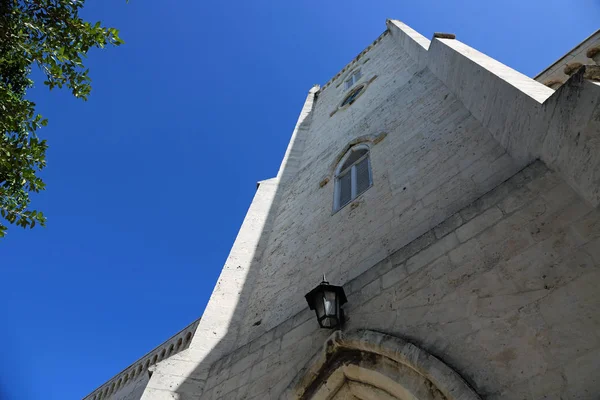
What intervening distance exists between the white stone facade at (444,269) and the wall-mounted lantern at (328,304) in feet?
0.60

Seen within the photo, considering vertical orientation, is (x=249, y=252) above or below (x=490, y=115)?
above

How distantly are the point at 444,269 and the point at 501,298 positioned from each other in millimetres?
674

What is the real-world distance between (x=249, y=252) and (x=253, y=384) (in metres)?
3.53

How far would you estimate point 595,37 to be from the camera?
7055 millimetres

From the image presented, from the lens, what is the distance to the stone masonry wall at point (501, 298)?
275 centimetres

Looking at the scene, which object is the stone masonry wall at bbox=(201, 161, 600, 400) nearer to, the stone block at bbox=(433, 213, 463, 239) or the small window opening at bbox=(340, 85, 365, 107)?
the stone block at bbox=(433, 213, 463, 239)

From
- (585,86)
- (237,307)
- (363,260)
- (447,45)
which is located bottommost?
(585,86)

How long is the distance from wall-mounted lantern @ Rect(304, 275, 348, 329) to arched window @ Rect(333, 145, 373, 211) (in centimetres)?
269

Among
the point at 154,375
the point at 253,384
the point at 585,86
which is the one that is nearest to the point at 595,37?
the point at 585,86

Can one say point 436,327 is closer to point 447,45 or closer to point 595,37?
point 447,45

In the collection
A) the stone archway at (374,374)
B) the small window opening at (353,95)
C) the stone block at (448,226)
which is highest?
the small window opening at (353,95)

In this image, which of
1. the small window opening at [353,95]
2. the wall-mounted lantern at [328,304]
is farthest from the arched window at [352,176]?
the small window opening at [353,95]

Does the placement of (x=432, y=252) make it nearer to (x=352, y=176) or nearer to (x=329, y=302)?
(x=329, y=302)

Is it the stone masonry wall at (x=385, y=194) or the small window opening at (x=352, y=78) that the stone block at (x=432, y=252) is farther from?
the small window opening at (x=352, y=78)
